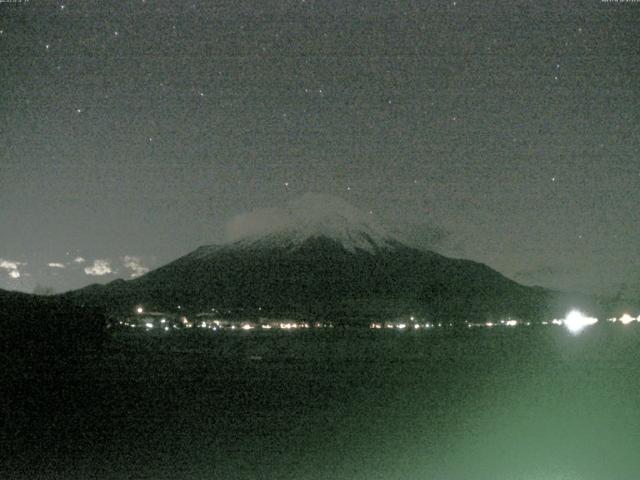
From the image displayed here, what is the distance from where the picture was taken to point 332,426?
58.5ft

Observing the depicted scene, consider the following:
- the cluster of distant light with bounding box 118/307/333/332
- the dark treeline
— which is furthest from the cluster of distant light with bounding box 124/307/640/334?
the dark treeline

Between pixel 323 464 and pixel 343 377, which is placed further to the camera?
pixel 343 377

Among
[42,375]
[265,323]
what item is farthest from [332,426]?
[265,323]

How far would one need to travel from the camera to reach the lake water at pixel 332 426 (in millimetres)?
13203

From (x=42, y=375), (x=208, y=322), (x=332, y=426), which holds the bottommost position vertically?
(x=332, y=426)

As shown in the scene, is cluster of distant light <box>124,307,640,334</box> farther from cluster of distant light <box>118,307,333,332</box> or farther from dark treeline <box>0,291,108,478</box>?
dark treeline <box>0,291,108,478</box>

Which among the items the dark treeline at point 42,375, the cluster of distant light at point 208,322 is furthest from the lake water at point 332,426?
the cluster of distant light at point 208,322

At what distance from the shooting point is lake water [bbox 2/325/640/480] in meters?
13.2

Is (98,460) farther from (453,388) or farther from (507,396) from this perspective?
(453,388)

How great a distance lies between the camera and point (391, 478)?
40.6 ft

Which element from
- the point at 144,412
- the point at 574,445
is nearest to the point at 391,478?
the point at 574,445

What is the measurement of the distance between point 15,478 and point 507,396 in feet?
45.8

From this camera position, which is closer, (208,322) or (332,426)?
(332,426)

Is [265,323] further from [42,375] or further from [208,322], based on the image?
[42,375]
